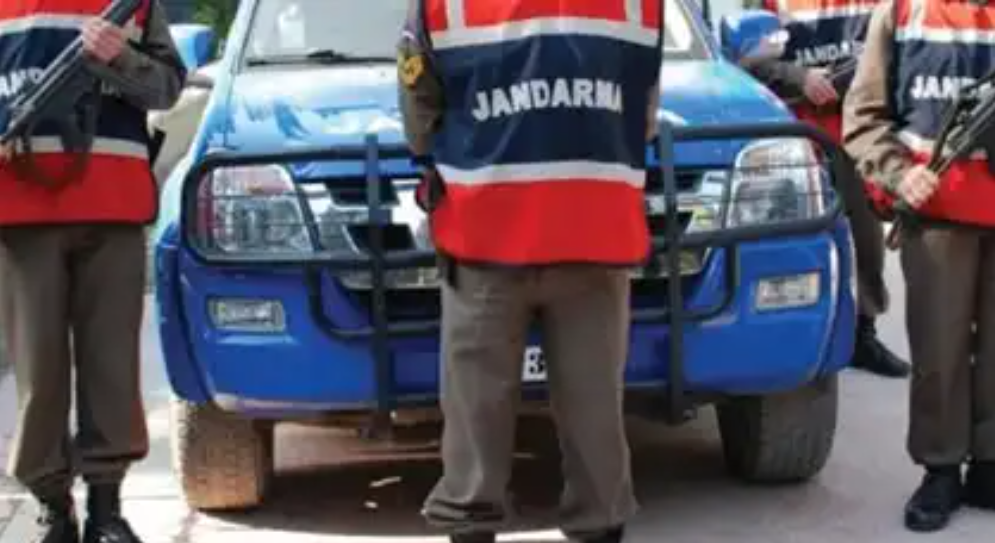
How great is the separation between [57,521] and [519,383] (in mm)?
1465

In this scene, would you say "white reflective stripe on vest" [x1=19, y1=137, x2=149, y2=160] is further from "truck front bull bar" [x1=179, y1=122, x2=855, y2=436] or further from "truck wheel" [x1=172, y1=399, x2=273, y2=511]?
"truck wheel" [x1=172, y1=399, x2=273, y2=511]

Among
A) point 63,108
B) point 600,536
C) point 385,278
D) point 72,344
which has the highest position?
point 63,108

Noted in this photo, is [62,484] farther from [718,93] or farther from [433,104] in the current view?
[718,93]

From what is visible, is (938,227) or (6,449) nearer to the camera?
(938,227)

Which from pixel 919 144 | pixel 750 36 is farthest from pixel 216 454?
pixel 750 36

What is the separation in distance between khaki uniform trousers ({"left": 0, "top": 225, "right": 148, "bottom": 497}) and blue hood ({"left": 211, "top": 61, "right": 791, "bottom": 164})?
50cm

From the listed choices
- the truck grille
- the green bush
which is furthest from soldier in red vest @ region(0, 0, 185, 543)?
the green bush

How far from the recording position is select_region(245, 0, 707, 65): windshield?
5.97m

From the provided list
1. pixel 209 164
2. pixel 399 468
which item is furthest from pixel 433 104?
pixel 399 468

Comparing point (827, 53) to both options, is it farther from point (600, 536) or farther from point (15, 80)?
point (15, 80)

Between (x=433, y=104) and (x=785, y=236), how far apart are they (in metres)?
1.31

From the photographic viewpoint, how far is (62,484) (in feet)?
A: 15.6

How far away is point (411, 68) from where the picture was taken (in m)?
3.96

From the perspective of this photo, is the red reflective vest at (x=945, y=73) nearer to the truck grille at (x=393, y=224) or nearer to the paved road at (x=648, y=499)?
the truck grille at (x=393, y=224)
